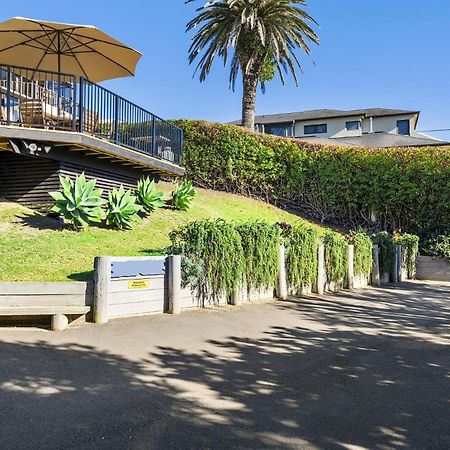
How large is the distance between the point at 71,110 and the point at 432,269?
14.4 m

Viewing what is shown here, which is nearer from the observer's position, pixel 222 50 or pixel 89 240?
pixel 89 240

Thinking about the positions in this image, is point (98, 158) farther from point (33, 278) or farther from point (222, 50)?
point (222, 50)

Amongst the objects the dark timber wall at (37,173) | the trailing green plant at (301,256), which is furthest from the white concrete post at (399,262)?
the dark timber wall at (37,173)

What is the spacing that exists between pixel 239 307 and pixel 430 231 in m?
13.7

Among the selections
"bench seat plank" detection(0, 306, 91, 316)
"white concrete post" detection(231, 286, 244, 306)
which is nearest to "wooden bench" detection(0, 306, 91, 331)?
"bench seat plank" detection(0, 306, 91, 316)

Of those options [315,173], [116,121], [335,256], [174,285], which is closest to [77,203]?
[116,121]

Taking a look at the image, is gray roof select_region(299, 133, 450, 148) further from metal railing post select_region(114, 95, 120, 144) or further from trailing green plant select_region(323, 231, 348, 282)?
metal railing post select_region(114, 95, 120, 144)

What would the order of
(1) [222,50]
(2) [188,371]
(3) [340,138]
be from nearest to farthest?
(2) [188,371] < (1) [222,50] < (3) [340,138]

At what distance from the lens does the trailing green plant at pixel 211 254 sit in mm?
7965

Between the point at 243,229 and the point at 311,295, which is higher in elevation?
the point at 243,229

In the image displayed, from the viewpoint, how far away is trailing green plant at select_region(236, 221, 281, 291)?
889cm

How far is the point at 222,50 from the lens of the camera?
959 inches

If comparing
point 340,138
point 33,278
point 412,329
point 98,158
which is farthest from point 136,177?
point 340,138

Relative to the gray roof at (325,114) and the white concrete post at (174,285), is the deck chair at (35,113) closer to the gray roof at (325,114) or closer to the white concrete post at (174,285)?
the white concrete post at (174,285)
